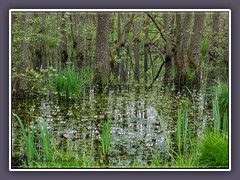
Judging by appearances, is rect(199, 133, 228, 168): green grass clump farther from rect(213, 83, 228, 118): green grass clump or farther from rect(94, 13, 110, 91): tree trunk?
rect(94, 13, 110, 91): tree trunk

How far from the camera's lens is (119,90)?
23.5 ft

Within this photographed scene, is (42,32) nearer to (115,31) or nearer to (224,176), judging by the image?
(115,31)

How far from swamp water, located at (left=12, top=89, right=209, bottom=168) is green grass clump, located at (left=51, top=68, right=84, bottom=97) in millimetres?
92

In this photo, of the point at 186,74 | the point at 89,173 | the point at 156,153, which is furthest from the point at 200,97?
the point at 89,173

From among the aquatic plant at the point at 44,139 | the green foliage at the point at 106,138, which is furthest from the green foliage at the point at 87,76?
the aquatic plant at the point at 44,139

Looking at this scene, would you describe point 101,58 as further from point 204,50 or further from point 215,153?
point 215,153

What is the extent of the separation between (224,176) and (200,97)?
0.80m

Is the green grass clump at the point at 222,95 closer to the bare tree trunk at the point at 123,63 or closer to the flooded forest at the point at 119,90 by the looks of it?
the flooded forest at the point at 119,90

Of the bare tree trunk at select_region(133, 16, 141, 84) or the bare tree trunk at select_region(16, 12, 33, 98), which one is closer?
the bare tree trunk at select_region(16, 12, 33, 98)

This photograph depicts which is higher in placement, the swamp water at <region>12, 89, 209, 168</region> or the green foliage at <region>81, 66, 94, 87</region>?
the green foliage at <region>81, 66, 94, 87</region>

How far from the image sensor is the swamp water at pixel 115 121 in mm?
6988

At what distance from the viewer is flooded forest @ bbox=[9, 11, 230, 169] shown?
6.98 m

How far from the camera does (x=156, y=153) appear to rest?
7.00 meters

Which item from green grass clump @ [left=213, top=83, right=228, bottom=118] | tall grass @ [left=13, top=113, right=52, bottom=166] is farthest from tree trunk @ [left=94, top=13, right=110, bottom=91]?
green grass clump @ [left=213, top=83, right=228, bottom=118]
